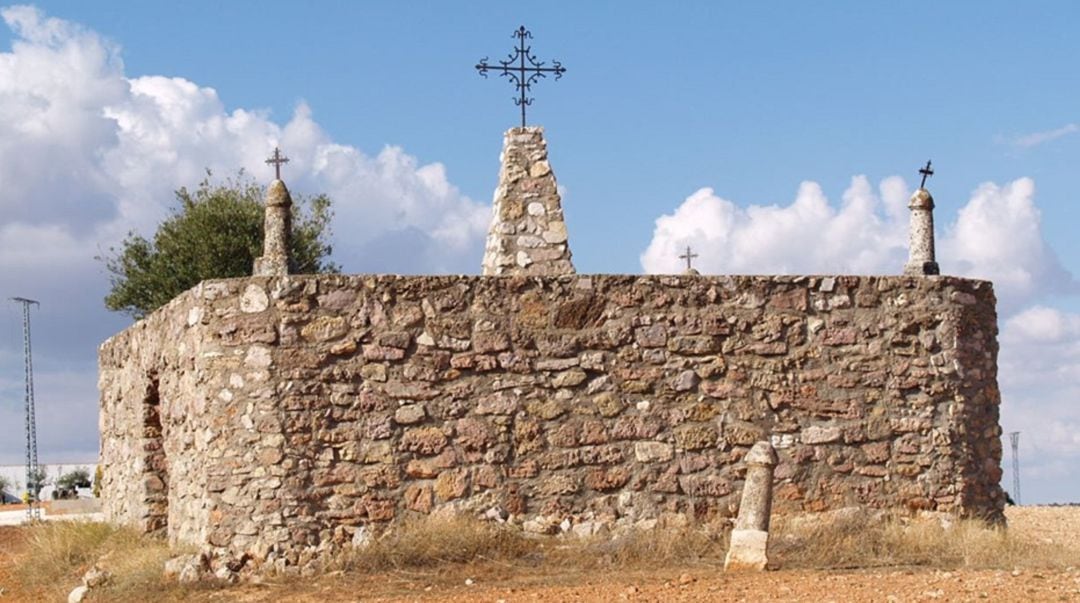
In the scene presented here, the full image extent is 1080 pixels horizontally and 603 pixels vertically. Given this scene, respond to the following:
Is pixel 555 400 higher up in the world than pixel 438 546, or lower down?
higher up

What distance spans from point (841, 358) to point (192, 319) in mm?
5680

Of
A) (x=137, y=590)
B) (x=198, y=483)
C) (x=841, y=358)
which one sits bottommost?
(x=137, y=590)

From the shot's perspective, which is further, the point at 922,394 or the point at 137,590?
the point at 922,394

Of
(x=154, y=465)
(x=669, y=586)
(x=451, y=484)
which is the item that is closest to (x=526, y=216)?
(x=451, y=484)

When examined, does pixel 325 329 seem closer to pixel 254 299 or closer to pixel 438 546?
pixel 254 299

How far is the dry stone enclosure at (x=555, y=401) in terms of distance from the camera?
39.2 feet

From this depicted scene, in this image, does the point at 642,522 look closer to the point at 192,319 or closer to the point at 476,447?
the point at 476,447

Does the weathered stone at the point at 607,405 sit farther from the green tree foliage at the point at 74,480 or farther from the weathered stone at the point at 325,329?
the green tree foliage at the point at 74,480

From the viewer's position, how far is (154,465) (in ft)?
47.8

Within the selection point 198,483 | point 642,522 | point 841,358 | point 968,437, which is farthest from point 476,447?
point 968,437

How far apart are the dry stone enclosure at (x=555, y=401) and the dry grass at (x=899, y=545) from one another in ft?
0.71

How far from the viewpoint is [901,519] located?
12.7 m

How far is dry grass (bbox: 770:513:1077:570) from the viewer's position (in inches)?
453

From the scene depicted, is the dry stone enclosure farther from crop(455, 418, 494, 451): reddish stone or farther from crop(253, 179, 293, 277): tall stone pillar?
crop(253, 179, 293, 277): tall stone pillar
